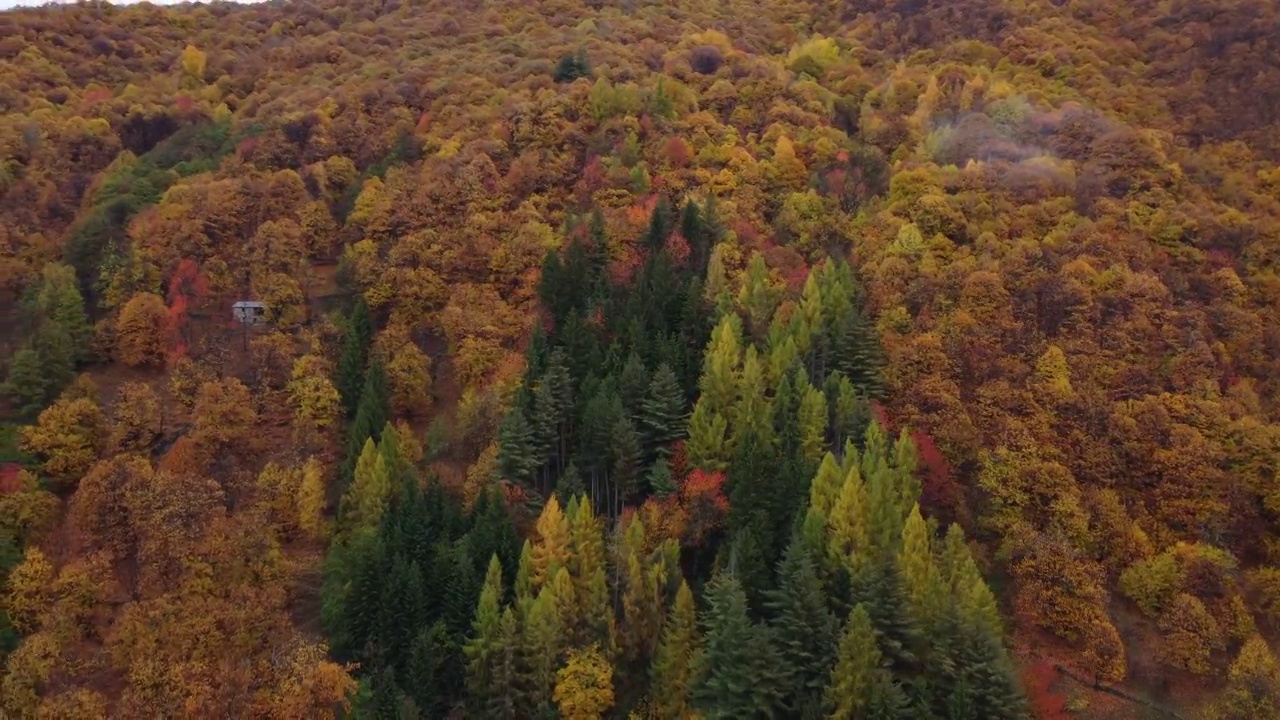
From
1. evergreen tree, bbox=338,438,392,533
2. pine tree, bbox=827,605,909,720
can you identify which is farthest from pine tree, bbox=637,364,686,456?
pine tree, bbox=827,605,909,720

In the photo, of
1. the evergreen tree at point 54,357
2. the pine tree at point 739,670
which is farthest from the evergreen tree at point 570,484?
the evergreen tree at point 54,357

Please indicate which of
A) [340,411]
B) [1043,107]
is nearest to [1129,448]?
[1043,107]

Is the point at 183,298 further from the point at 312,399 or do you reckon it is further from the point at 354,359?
the point at 312,399

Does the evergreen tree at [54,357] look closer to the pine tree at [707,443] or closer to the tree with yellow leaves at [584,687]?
the tree with yellow leaves at [584,687]

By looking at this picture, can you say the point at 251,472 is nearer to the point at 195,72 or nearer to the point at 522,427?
the point at 522,427

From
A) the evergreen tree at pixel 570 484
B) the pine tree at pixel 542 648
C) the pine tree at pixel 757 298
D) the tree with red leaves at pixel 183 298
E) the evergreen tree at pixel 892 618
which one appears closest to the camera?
the evergreen tree at pixel 892 618
